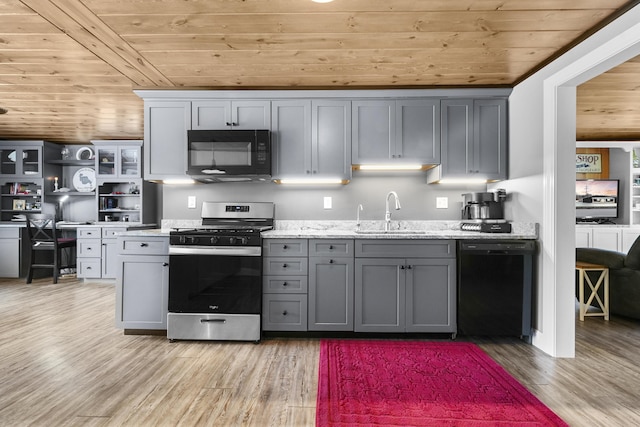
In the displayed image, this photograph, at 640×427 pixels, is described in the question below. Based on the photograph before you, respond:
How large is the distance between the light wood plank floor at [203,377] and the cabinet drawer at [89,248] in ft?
7.34

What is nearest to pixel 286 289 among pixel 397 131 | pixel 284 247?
pixel 284 247

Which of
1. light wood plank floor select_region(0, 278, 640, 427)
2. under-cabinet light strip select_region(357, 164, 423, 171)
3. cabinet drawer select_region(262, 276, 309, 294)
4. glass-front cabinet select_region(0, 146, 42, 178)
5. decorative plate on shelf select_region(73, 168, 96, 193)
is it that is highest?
glass-front cabinet select_region(0, 146, 42, 178)

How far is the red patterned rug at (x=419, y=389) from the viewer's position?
1.86 meters

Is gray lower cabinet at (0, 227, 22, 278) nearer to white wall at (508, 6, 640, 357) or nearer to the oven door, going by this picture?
the oven door

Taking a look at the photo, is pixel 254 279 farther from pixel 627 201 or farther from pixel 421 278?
pixel 627 201

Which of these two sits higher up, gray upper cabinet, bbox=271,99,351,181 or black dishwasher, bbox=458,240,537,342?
gray upper cabinet, bbox=271,99,351,181

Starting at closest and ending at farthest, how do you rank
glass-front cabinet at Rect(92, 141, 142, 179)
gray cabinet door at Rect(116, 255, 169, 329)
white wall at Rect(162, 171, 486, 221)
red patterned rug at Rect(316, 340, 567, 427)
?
1. red patterned rug at Rect(316, 340, 567, 427)
2. gray cabinet door at Rect(116, 255, 169, 329)
3. white wall at Rect(162, 171, 486, 221)
4. glass-front cabinet at Rect(92, 141, 142, 179)

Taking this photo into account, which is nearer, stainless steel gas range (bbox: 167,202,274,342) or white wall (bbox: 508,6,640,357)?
white wall (bbox: 508,6,640,357)

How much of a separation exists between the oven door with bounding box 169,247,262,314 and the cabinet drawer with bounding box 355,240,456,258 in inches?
34.2

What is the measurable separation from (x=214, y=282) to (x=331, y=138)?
1.62m

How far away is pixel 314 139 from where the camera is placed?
131 inches

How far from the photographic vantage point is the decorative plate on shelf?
627 centimetres

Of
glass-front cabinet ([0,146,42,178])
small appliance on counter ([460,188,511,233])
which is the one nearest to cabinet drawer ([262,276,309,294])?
small appliance on counter ([460,188,511,233])

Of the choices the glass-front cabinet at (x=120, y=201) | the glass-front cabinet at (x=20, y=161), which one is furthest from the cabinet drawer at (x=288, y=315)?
the glass-front cabinet at (x=20, y=161)
